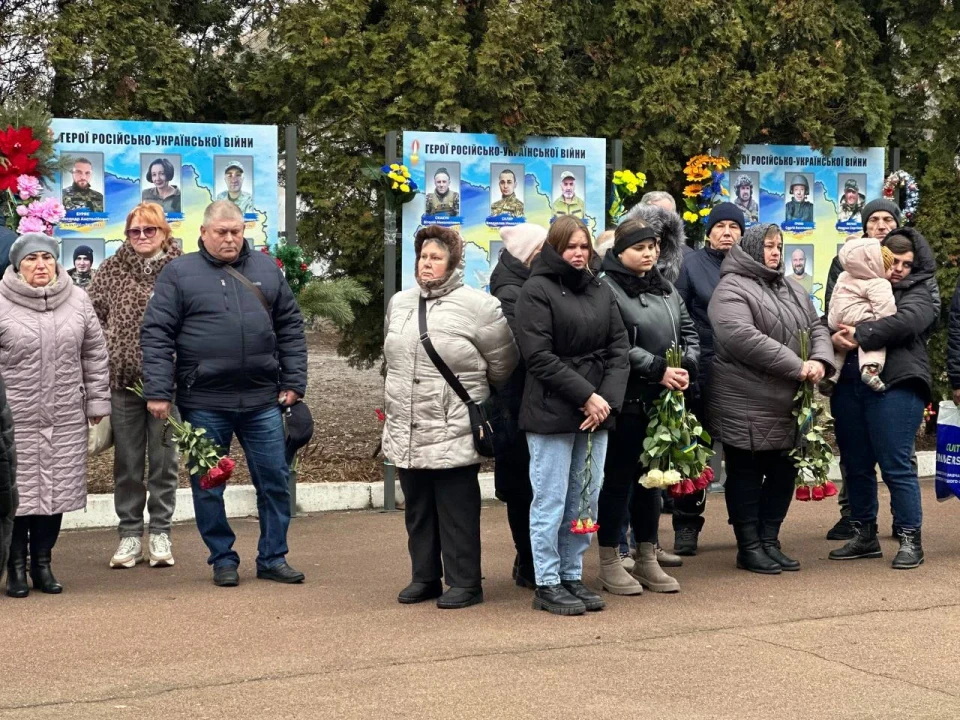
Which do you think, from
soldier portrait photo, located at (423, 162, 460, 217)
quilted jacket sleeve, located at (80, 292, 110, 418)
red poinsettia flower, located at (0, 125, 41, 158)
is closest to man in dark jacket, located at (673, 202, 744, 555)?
soldier portrait photo, located at (423, 162, 460, 217)

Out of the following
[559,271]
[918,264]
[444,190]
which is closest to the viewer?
[559,271]

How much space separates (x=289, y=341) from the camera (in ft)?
26.0

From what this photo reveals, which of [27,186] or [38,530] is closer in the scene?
[38,530]

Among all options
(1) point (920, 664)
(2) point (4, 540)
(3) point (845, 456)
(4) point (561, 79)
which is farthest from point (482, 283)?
(2) point (4, 540)

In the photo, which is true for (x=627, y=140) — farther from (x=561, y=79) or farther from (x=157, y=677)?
(x=157, y=677)

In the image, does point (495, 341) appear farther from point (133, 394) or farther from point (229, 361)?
point (133, 394)

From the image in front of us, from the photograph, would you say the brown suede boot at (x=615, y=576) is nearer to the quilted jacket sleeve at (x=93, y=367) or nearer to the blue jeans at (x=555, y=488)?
the blue jeans at (x=555, y=488)

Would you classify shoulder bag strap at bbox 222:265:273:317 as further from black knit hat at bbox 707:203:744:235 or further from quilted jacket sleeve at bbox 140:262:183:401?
Result: black knit hat at bbox 707:203:744:235

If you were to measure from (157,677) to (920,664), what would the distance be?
9.65 feet

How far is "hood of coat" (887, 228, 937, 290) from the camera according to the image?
8461mm

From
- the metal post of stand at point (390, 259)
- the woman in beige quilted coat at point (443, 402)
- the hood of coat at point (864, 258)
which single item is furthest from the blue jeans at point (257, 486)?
the hood of coat at point (864, 258)

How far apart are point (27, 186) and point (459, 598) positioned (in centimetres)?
362

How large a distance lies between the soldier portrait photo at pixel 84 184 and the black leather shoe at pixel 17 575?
8.39 feet

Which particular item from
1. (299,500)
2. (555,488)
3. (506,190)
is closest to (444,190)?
(506,190)
